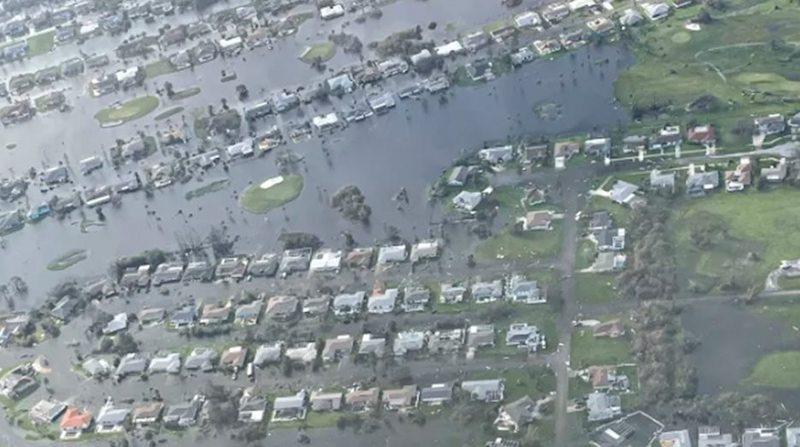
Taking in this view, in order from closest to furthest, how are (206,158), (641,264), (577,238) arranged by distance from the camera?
(641,264) < (577,238) < (206,158)

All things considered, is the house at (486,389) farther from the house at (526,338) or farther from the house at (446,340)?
the house at (446,340)

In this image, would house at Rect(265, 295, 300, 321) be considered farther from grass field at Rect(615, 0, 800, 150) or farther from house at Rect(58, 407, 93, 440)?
grass field at Rect(615, 0, 800, 150)

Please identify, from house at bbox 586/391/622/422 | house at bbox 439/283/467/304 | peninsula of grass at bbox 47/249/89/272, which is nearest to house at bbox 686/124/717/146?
house at bbox 439/283/467/304

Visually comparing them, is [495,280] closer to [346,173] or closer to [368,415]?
[368,415]

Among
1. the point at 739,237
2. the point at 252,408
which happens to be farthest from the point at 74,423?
the point at 739,237

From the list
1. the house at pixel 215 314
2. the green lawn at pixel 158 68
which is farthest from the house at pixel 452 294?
the green lawn at pixel 158 68

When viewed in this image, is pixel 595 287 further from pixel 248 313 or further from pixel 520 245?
pixel 248 313

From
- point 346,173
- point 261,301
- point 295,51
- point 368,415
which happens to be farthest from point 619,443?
point 295,51
